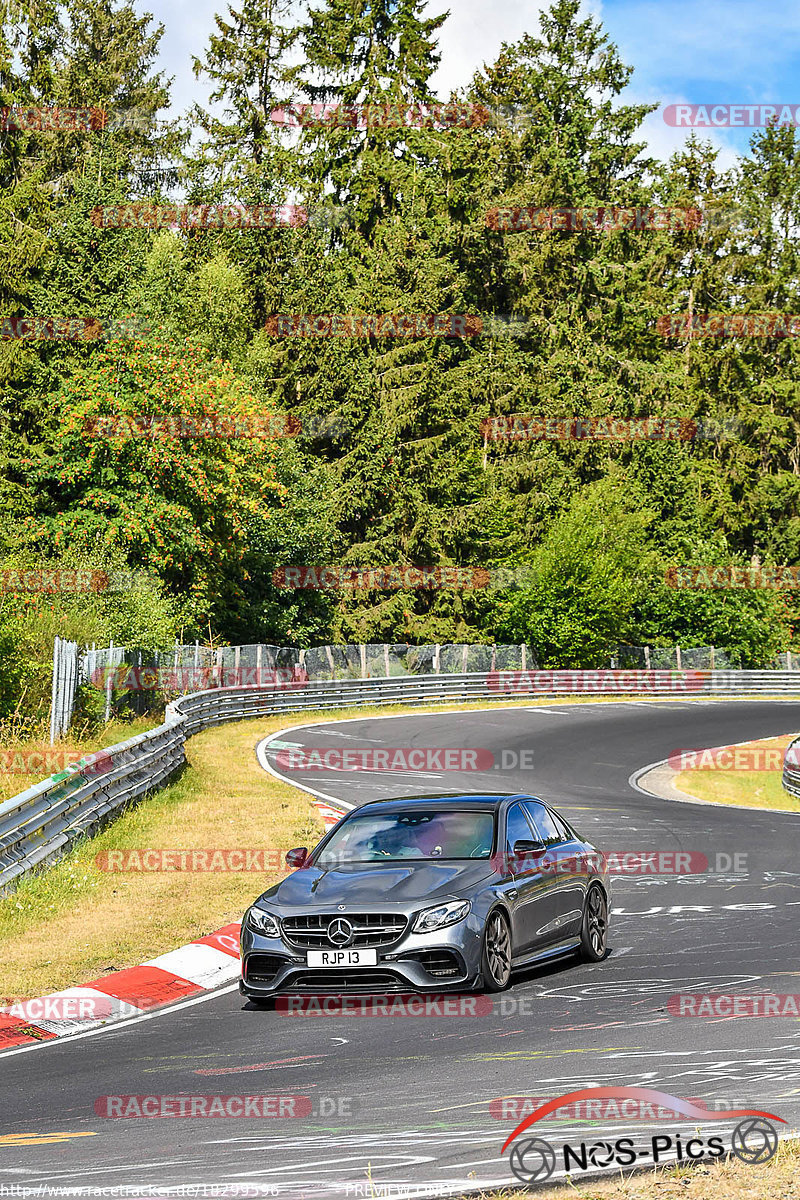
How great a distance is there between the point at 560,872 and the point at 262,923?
2.58 meters

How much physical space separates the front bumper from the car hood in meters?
0.29

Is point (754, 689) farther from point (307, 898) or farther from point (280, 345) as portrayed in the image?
point (307, 898)

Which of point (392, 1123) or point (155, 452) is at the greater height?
point (155, 452)

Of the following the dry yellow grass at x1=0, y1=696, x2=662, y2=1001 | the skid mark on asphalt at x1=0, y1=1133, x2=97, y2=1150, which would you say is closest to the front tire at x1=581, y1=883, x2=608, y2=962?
the dry yellow grass at x1=0, y1=696, x2=662, y2=1001

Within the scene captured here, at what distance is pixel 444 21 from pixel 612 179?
603 inches

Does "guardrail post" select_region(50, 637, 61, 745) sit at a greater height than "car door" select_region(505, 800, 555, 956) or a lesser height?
greater

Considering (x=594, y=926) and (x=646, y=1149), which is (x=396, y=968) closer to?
(x=594, y=926)

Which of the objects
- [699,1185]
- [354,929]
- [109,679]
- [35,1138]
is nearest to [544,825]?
[354,929]

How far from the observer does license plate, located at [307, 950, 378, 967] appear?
9602 millimetres

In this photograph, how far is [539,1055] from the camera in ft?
26.6

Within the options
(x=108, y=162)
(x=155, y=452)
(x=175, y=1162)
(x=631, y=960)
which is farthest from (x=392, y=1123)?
(x=108, y=162)

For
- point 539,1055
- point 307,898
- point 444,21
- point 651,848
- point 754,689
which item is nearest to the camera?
point 539,1055

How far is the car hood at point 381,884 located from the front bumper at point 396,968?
291 millimetres

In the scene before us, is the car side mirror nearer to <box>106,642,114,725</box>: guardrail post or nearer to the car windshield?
the car windshield
